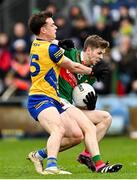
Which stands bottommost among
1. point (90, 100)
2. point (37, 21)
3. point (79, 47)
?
point (79, 47)

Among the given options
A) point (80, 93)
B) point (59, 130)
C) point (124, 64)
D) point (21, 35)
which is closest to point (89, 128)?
point (59, 130)

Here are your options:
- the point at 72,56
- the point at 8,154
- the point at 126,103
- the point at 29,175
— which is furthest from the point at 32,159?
the point at 126,103

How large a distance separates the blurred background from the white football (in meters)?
8.96

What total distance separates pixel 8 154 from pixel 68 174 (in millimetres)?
5406

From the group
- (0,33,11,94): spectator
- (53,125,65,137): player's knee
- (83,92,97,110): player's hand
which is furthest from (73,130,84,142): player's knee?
(0,33,11,94): spectator

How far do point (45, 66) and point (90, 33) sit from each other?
36.1ft

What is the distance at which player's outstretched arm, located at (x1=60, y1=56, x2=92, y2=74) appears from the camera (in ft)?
36.7

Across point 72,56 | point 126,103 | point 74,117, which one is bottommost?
point 126,103

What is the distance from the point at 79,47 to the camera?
71.1 feet

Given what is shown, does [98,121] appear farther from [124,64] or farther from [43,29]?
[124,64]

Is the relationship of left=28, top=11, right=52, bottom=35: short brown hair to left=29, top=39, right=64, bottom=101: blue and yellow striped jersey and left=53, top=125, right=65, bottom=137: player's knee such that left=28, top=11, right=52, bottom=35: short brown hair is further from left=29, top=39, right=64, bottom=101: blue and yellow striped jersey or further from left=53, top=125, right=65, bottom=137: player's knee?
left=53, top=125, right=65, bottom=137: player's knee

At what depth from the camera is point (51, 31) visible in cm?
1130

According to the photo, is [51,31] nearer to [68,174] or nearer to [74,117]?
[74,117]

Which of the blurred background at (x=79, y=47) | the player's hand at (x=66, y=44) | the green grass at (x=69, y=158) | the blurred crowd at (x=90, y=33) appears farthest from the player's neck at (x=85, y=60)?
the blurred crowd at (x=90, y=33)
